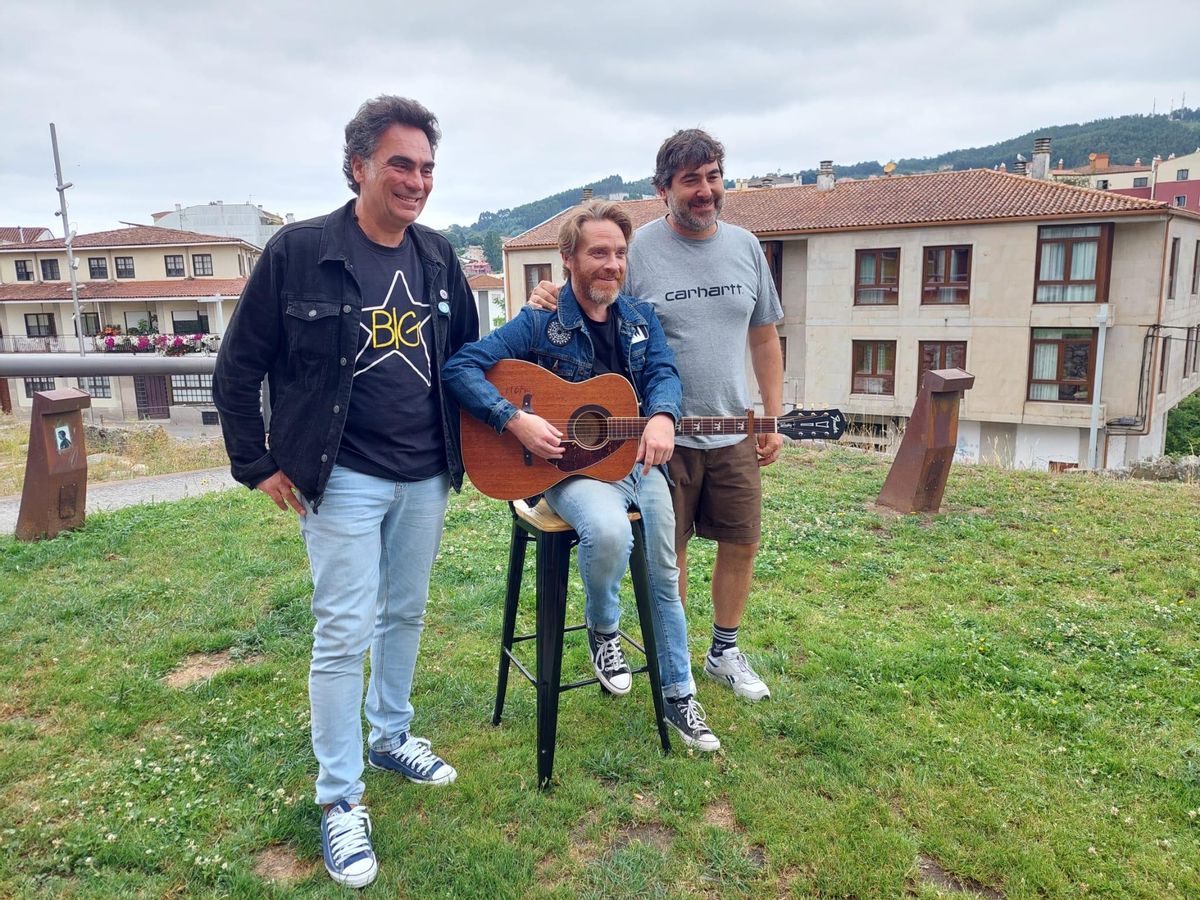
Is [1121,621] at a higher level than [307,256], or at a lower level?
lower

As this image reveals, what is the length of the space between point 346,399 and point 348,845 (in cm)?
141

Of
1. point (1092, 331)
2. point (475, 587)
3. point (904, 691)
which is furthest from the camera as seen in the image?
point (1092, 331)

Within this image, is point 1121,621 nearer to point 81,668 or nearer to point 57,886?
point 57,886

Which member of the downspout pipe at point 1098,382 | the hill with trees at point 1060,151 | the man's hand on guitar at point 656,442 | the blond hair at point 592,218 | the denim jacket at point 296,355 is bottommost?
the downspout pipe at point 1098,382

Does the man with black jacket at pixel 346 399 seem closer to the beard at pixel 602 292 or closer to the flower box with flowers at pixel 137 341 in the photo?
the beard at pixel 602 292

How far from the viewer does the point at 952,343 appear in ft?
95.2

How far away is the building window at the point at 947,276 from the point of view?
28.4 m

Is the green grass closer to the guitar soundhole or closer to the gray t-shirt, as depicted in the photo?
the guitar soundhole

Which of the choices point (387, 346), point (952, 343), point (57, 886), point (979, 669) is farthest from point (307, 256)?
point (952, 343)

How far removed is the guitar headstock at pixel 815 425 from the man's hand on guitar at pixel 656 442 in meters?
0.59

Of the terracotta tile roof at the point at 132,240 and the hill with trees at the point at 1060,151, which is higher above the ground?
the hill with trees at the point at 1060,151

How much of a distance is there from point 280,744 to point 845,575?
346 cm

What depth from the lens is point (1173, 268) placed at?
26.8 m

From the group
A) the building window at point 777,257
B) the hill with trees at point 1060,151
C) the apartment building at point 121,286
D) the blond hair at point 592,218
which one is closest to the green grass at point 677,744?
the blond hair at point 592,218
